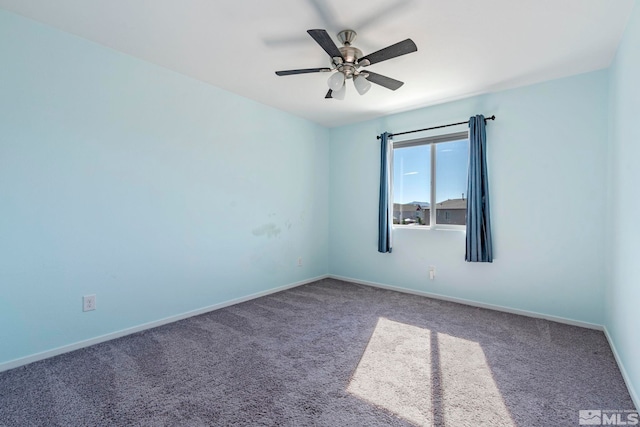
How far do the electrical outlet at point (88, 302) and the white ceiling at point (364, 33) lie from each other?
207 cm

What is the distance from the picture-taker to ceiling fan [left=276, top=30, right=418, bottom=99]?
6.35 feet

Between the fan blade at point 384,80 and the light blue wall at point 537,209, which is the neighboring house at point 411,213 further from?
the fan blade at point 384,80

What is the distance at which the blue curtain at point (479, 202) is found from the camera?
10.4ft

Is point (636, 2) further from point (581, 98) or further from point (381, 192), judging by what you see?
point (381, 192)

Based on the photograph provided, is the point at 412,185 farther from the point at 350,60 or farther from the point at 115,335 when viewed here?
the point at 115,335

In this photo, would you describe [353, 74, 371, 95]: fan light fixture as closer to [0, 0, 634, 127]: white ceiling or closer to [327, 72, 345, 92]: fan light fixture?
[327, 72, 345, 92]: fan light fixture

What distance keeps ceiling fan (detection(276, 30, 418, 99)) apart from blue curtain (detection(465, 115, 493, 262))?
137 centimetres

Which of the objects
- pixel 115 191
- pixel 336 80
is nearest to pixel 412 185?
pixel 336 80

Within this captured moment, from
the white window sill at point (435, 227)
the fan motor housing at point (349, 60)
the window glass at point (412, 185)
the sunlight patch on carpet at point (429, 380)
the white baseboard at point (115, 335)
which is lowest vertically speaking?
the sunlight patch on carpet at point (429, 380)

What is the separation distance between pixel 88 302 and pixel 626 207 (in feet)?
13.3

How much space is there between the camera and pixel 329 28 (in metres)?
2.15

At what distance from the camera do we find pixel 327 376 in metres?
1.93

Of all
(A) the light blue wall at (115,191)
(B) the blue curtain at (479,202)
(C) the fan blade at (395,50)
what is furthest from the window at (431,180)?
(C) the fan blade at (395,50)

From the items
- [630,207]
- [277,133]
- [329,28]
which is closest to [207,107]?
[277,133]
